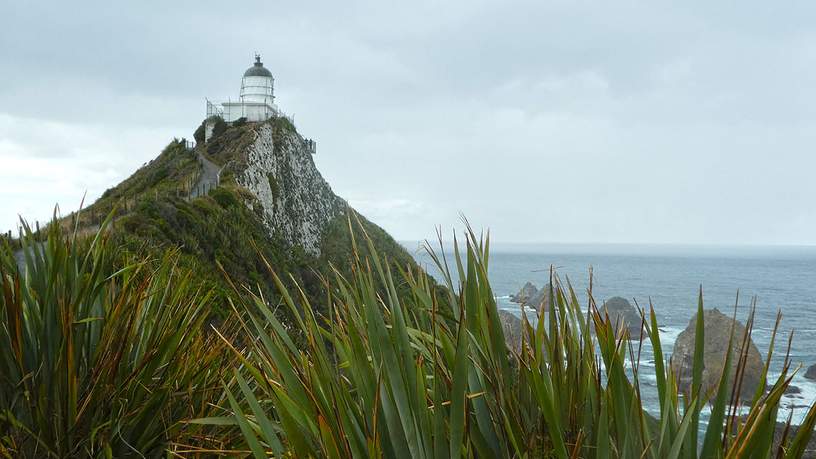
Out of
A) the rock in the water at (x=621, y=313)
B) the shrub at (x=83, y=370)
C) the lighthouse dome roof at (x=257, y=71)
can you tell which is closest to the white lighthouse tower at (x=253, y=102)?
the lighthouse dome roof at (x=257, y=71)

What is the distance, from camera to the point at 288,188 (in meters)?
41.0

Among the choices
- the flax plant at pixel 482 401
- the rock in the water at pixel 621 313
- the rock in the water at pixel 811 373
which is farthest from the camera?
the rock in the water at pixel 811 373

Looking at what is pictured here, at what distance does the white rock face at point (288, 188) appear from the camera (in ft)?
110

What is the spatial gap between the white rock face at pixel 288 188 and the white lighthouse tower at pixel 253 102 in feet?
10.6

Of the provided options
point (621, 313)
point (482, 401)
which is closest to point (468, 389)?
point (482, 401)

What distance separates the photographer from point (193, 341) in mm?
4273

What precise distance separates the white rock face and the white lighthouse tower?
10.6ft

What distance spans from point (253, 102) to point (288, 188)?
10605 mm

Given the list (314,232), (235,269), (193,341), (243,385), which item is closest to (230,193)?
(235,269)

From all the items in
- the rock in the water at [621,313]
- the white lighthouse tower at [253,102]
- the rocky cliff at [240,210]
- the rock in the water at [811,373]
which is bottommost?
the rock in the water at [811,373]

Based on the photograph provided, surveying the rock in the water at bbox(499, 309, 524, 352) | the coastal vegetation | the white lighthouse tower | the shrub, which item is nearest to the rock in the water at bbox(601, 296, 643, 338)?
the coastal vegetation

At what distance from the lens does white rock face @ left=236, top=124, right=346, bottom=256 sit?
33656 mm

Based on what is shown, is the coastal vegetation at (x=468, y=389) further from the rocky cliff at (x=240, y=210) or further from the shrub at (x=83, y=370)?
the rocky cliff at (x=240, y=210)

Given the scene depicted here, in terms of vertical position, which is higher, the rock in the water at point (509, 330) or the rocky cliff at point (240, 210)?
the rocky cliff at point (240, 210)
